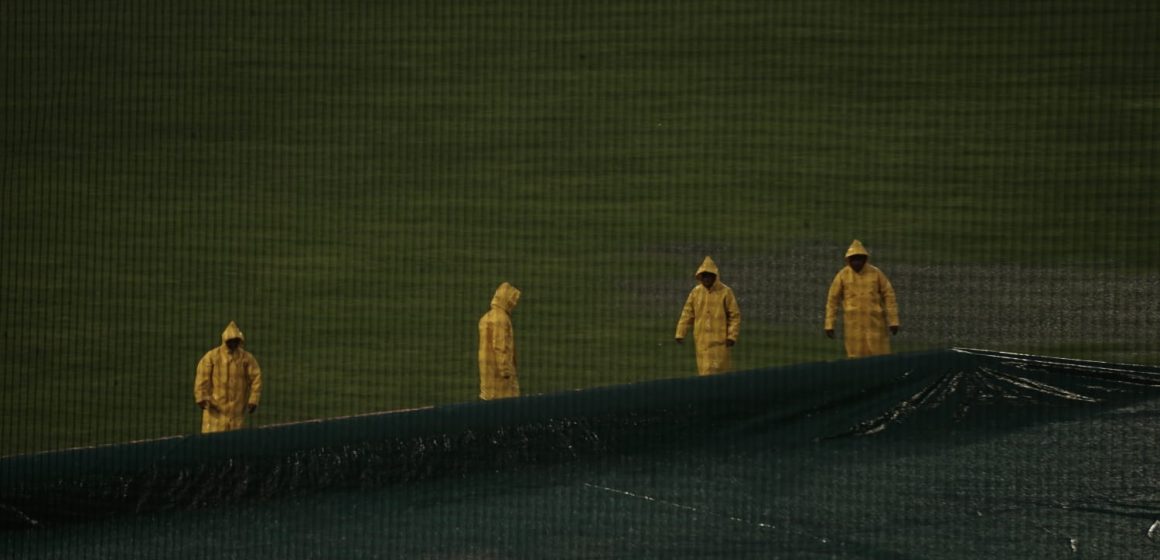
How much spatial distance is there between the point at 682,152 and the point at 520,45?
265cm

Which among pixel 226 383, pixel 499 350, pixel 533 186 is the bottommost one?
pixel 226 383

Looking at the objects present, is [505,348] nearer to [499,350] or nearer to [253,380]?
[499,350]

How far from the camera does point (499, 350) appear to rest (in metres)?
8.88

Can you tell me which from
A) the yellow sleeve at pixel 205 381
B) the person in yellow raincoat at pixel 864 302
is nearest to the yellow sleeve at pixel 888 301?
the person in yellow raincoat at pixel 864 302

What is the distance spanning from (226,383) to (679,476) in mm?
5008

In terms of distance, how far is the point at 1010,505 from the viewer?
12.7 feet

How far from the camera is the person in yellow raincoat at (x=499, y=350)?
29.1 ft

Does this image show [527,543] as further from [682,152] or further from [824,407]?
[682,152]

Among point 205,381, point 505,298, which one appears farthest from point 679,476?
point 205,381

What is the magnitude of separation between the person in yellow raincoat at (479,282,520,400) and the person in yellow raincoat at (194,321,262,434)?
1.47 m

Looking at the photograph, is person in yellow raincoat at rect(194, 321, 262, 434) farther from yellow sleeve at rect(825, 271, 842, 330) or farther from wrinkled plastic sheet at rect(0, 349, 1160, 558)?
wrinkled plastic sheet at rect(0, 349, 1160, 558)

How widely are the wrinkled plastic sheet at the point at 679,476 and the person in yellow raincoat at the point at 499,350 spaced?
4.50m

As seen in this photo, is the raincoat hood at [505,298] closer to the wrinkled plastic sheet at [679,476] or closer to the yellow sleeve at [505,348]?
the yellow sleeve at [505,348]

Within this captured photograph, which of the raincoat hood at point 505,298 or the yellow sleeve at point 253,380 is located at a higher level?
the raincoat hood at point 505,298
